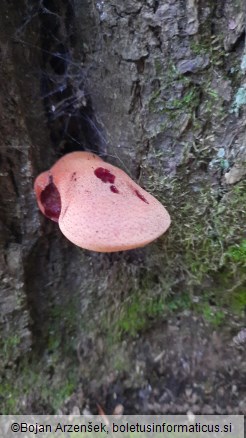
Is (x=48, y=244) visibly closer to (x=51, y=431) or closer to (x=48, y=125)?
(x=48, y=125)

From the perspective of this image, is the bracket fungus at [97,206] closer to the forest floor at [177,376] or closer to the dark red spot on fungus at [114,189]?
the dark red spot on fungus at [114,189]

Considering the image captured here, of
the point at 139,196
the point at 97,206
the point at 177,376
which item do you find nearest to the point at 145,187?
the point at 139,196
